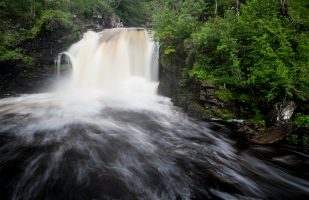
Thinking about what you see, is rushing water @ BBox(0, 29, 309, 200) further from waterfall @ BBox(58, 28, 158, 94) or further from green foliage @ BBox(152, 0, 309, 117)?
waterfall @ BBox(58, 28, 158, 94)

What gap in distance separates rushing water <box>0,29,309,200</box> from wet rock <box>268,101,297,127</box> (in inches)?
50.8

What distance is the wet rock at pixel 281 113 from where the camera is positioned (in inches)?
338

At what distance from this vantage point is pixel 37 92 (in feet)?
51.4

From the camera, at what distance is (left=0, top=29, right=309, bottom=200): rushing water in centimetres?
530

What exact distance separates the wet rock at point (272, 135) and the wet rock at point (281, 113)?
24cm

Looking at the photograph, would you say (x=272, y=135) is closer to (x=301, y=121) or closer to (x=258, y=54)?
(x=301, y=121)

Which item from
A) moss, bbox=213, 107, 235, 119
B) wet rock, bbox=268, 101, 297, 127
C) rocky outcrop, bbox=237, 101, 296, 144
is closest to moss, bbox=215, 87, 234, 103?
moss, bbox=213, 107, 235, 119

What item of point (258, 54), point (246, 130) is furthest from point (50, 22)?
point (246, 130)

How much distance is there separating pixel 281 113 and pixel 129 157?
17.3 ft

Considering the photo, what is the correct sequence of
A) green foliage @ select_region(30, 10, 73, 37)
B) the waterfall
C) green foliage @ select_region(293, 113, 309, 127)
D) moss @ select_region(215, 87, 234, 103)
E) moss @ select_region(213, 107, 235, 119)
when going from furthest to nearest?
1. green foliage @ select_region(30, 10, 73, 37)
2. the waterfall
3. moss @ select_region(215, 87, 234, 103)
4. moss @ select_region(213, 107, 235, 119)
5. green foliage @ select_region(293, 113, 309, 127)

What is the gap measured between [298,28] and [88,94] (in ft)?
35.4

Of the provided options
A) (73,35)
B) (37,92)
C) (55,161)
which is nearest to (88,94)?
(37,92)

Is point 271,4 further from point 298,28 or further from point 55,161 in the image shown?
point 55,161

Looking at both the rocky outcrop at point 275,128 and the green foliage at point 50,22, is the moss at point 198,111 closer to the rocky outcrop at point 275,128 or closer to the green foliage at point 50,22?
the rocky outcrop at point 275,128
